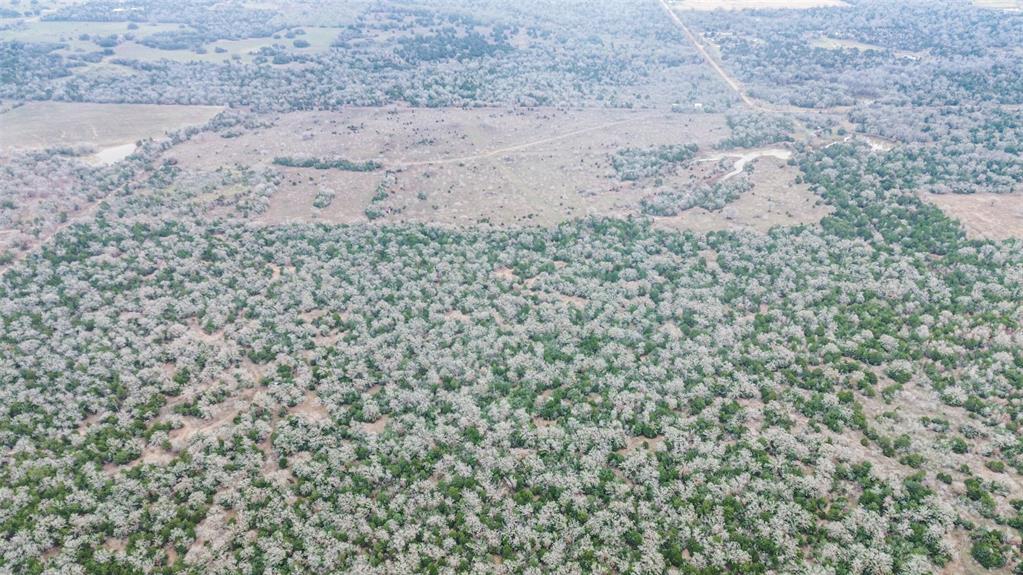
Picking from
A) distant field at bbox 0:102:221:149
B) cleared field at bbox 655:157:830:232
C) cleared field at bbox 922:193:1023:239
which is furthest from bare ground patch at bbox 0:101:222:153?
cleared field at bbox 922:193:1023:239

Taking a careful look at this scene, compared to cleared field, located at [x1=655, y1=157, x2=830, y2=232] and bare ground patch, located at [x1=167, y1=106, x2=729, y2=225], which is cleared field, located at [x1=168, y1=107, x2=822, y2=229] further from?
cleared field, located at [x1=655, y1=157, x2=830, y2=232]

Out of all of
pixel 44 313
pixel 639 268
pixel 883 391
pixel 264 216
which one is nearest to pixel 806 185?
pixel 639 268

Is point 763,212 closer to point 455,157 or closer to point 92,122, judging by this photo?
point 455,157

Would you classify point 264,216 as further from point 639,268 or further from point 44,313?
point 639,268

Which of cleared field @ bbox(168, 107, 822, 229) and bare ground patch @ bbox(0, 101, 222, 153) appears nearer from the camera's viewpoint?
cleared field @ bbox(168, 107, 822, 229)

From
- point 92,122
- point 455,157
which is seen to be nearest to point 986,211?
point 455,157

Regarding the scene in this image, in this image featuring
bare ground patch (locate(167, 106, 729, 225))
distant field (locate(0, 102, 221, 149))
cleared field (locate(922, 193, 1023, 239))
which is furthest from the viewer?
distant field (locate(0, 102, 221, 149))
